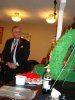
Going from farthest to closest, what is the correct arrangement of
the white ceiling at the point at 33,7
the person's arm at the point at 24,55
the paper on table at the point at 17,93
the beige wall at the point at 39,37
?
the beige wall at the point at 39,37 < the white ceiling at the point at 33,7 < the person's arm at the point at 24,55 < the paper on table at the point at 17,93

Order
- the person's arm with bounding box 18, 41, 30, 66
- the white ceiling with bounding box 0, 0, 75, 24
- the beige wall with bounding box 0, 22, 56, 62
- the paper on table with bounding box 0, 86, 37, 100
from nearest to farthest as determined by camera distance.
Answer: the paper on table with bounding box 0, 86, 37, 100 < the person's arm with bounding box 18, 41, 30, 66 < the white ceiling with bounding box 0, 0, 75, 24 < the beige wall with bounding box 0, 22, 56, 62

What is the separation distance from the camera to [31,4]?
17.5ft

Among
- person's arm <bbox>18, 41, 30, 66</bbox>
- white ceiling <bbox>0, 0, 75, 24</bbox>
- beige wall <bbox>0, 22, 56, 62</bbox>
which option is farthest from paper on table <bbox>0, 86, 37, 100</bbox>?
beige wall <bbox>0, 22, 56, 62</bbox>

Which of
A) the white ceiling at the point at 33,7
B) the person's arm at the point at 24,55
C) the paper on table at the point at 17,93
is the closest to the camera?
the paper on table at the point at 17,93

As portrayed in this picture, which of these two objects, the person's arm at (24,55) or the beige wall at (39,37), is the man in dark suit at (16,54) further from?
the beige wall at (39,37)

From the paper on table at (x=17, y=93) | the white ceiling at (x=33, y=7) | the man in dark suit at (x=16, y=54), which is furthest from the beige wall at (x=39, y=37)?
the paper on table at (x=17, y=93)

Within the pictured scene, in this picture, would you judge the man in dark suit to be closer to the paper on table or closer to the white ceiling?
the paper on table

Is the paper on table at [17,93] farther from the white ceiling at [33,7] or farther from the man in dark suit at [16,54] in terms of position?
the white ceiling at [33,7]

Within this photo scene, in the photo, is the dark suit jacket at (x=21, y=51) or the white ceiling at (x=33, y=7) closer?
the dark suit jacket at (x=21, y=51)

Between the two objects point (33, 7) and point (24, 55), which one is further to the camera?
point (33, 7)

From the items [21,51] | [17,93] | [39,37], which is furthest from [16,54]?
[39,37]

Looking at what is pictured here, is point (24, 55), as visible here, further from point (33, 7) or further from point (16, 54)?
point (33, 7)

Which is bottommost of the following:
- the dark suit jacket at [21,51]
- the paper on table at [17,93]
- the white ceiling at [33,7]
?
the paper on table at [17,93]

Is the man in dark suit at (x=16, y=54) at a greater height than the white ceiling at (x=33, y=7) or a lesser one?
lesser
